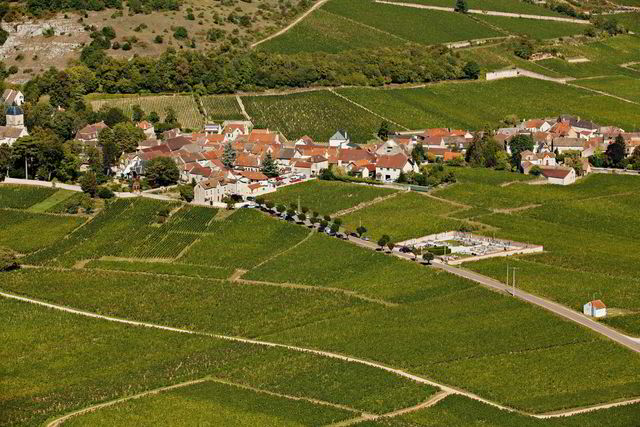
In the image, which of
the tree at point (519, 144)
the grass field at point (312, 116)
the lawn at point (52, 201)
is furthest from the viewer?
the grass field at point (312, 116)

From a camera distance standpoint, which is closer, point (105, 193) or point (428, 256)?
point (428, 256)

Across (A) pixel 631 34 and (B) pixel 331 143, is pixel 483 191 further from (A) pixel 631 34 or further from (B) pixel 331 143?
(A) pixel 631 34

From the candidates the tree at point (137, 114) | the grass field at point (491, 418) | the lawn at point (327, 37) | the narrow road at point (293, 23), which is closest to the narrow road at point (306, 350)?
the grass field at point (491, 418)

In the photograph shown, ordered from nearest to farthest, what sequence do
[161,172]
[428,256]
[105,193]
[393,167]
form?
1. [428,256]
2. [105,193]
3. [161,172]
4. [393,167]

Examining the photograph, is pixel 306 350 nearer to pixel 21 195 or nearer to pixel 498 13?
pixel 21 195

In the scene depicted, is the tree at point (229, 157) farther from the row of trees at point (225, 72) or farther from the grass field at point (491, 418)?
the grass field at point (491, 418)

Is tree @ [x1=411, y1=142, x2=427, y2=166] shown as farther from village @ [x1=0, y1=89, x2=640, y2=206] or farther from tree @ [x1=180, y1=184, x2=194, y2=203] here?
tree @ [x1=180, y1=184, x2=194, y2=203]

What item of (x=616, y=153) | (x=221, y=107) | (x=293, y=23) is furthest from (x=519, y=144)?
(x=293, y=23)
